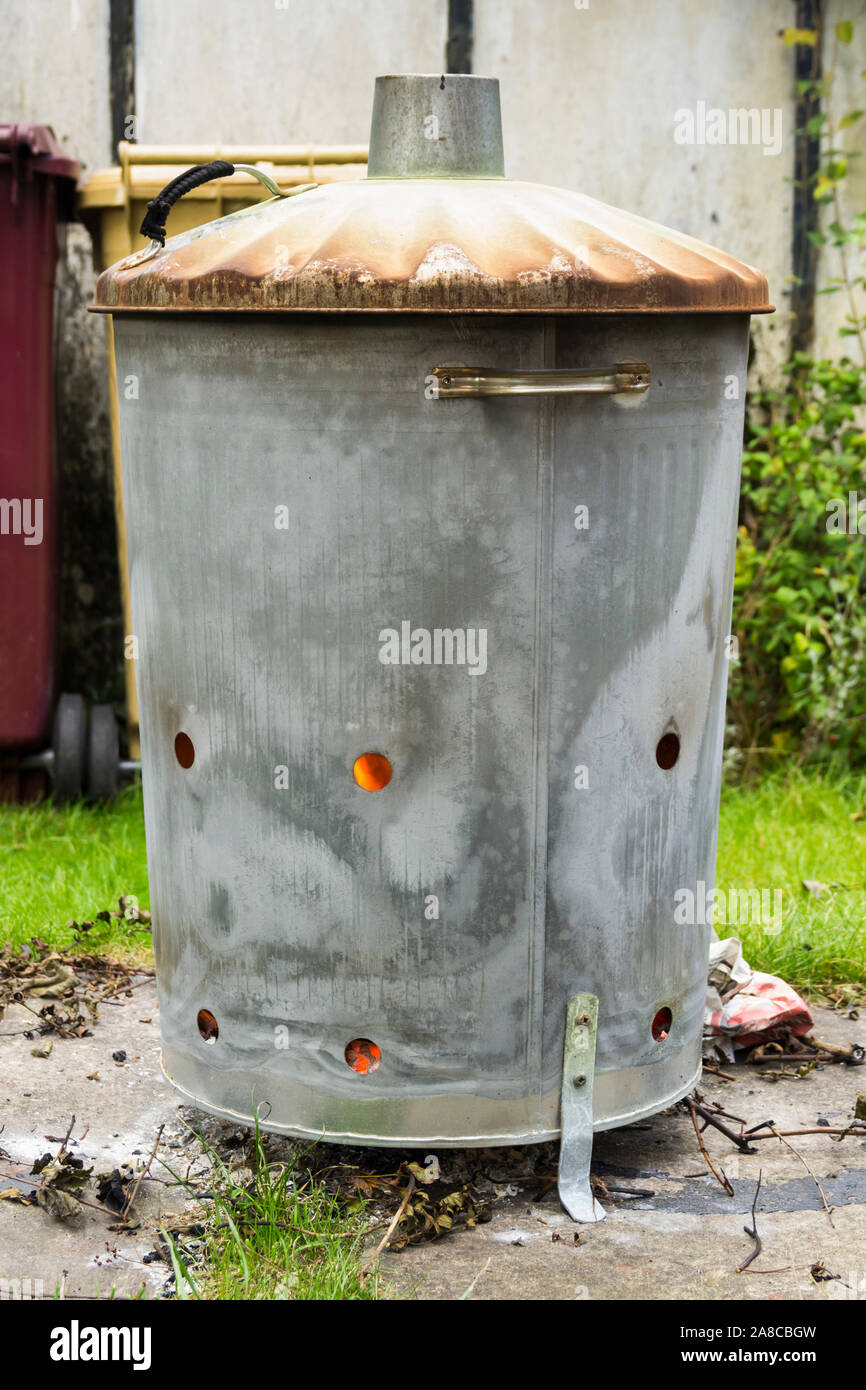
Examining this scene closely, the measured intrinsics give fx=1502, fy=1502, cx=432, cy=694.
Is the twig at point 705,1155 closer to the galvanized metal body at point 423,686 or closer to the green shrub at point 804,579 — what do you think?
the galvanized metal body at point 423,686

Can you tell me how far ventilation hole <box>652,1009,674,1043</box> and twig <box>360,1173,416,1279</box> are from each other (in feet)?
1.64

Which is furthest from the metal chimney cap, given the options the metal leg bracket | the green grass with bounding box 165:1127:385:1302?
the green grass with bounding box 165:1127:385:1302

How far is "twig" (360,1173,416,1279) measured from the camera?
2378mm

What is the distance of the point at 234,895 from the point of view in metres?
2.57

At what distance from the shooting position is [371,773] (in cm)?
245

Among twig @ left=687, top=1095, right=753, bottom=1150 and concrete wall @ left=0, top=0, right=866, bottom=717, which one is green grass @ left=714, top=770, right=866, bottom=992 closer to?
twig @ left=687, top=1095, right=753, bottom=1150

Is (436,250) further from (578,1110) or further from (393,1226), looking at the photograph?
(393,1226)

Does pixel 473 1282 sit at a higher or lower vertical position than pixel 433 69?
lower

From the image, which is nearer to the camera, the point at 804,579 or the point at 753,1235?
the point at 753,1235

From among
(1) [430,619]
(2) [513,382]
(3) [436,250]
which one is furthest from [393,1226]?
(3) [436,250]

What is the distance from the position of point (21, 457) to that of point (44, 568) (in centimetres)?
36

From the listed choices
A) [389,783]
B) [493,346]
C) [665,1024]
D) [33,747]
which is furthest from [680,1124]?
[33,747]

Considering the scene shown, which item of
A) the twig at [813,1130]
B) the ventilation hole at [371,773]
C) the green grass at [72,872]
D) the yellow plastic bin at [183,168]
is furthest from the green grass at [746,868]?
the ventilation hole at [371,773]

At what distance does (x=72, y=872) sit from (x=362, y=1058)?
6.42 ft
